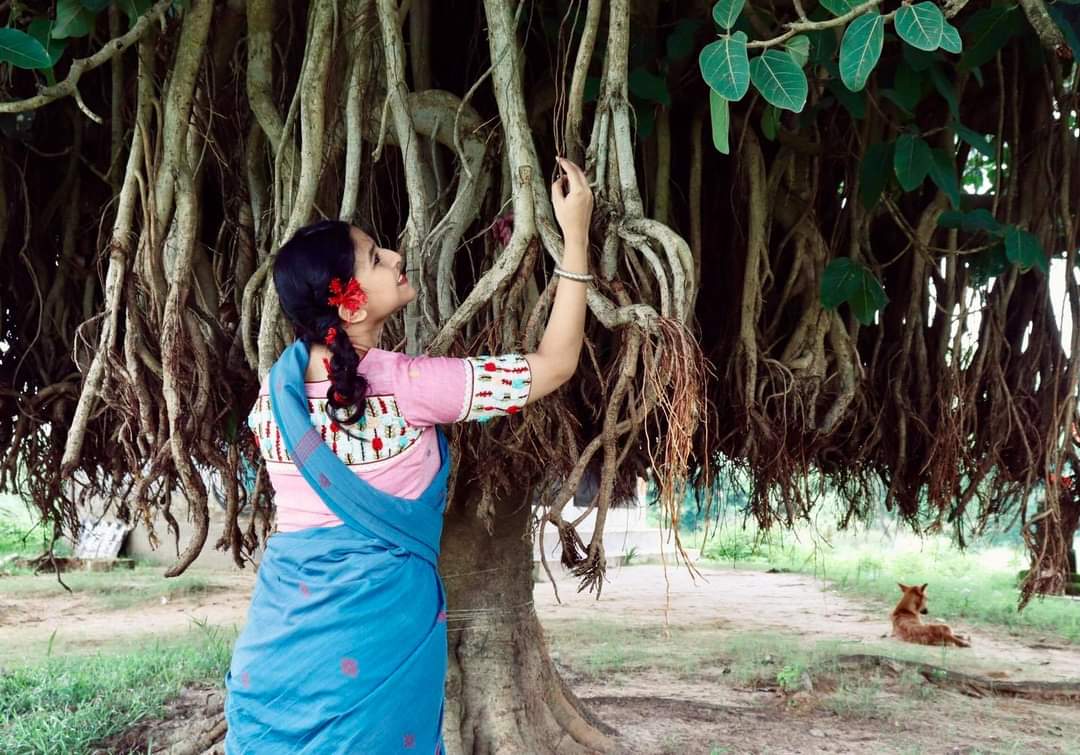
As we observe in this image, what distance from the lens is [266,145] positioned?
2.37 meters

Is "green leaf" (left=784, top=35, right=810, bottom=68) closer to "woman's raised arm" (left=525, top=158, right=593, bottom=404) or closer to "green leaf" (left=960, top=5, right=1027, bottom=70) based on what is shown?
"woman's raised arm" (left=525, top=158, right=593, bottom=404)

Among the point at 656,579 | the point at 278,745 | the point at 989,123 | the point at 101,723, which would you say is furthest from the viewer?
the point at 656,579

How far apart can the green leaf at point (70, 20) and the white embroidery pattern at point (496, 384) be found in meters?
1.11

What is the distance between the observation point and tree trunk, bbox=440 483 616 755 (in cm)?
260

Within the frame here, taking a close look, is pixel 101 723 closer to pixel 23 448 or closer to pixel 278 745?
pixel 23 448

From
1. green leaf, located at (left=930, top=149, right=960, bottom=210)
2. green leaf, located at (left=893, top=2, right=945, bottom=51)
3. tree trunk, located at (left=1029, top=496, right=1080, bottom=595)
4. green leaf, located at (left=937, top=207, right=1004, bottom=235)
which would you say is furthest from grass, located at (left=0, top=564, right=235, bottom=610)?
green leaf, located at (left=893, top=2, right=945, bottom=51)

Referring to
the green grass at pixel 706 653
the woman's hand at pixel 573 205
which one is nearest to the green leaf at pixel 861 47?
the woman's hand at pixel 573 205

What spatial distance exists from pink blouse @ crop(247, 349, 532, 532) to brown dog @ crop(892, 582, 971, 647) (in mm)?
4721

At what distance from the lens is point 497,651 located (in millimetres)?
2684

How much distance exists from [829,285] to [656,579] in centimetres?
691

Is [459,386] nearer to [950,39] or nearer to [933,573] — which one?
[950,39]

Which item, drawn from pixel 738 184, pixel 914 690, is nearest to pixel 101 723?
pixel 738 184

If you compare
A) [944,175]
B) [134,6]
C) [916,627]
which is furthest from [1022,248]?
[916,627]

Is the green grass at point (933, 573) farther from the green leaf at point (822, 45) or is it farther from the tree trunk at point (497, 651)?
the green leaf at point (822, 45)
